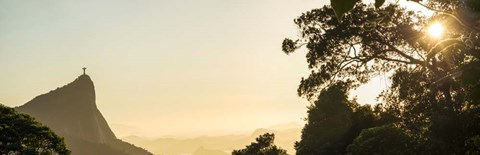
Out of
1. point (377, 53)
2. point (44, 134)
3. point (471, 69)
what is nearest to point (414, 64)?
point (377, 53)

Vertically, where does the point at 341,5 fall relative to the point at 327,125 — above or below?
below

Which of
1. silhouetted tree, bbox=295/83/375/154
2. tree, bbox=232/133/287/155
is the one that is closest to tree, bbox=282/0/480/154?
silhouetted tree, bbox=295/83/375/154

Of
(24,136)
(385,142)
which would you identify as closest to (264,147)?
(385,142)

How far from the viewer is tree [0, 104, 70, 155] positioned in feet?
123

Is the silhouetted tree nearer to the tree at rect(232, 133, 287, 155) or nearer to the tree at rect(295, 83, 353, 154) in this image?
the tree at rect(295, 83, 353, 154)

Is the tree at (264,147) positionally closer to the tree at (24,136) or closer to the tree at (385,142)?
the tree at (385,142)

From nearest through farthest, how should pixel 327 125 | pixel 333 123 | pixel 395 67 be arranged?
pixel 395 67 → pixel 333 123 → pixel 327 125

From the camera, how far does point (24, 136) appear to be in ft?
128

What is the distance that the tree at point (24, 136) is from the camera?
37.4m

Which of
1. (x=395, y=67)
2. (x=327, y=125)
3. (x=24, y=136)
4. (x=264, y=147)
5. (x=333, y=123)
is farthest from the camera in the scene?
(x=264, y=147)

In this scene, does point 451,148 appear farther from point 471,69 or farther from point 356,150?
point 471,69

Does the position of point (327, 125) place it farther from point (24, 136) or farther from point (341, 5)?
point (341, 5)

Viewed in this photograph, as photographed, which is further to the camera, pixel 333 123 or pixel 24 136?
pixel 333 123

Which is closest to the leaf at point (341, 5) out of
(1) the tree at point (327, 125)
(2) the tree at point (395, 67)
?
(2) the tree at point (395, 67)
